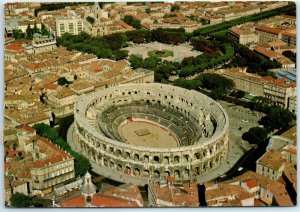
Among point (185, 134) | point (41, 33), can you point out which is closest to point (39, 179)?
point (185, 134)

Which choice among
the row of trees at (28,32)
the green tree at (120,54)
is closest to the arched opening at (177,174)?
the green tree at (120,54)

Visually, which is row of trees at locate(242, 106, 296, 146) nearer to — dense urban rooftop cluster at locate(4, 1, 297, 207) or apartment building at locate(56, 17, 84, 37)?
dense urban rooftop cluster at locate(4, 1, 297, 207)

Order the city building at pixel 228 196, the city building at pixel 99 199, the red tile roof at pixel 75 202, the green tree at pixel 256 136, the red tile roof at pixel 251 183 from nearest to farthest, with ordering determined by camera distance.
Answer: the city building at pixel 99 199, the red tile roof at pixel 75 202, the city building at pixel 228 196, the red tile roof at pixel 251 183, the green tree at pixel 256 136

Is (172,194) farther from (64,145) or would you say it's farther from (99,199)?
(64,145)

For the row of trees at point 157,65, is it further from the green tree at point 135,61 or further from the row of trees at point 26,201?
the row of trees at point 26,201

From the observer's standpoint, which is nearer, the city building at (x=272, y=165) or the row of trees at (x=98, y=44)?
the city building at (x=272, y=165)

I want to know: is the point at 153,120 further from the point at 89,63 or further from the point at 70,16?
the point at 70,16

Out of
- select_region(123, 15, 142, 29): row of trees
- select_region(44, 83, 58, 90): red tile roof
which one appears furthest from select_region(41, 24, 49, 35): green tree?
select_region(44, 83, 58, 90): red tile roof
